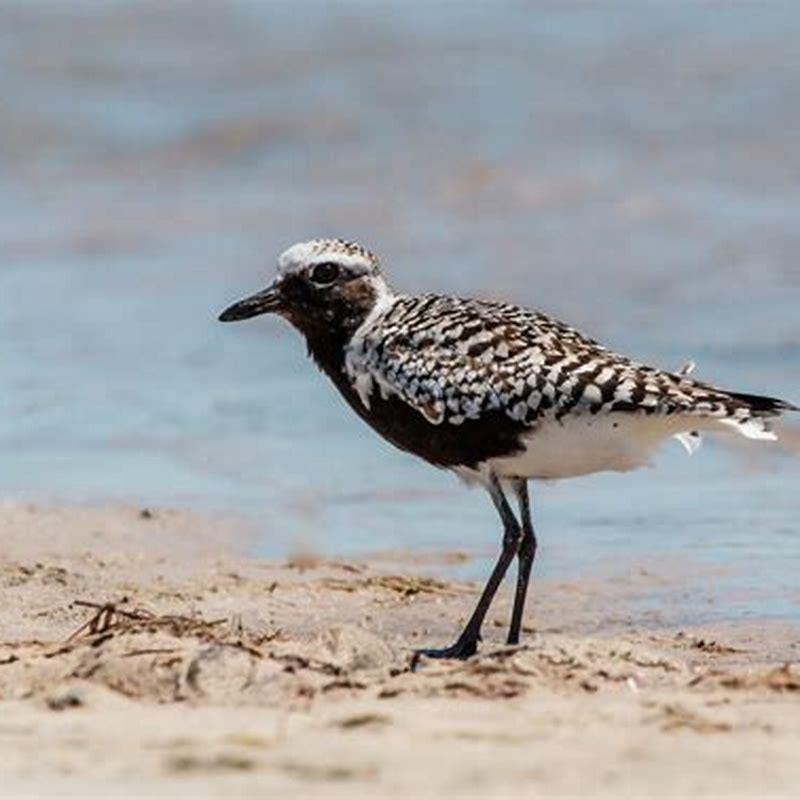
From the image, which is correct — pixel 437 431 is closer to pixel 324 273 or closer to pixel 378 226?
pixel 324 273

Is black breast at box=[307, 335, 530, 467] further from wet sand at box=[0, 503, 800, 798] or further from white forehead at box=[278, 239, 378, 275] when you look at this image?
wet sand at box=[0, 503, 800, 798]

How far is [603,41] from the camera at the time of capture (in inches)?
910

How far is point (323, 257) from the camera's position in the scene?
33.8ft

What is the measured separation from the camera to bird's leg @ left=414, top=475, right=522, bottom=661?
9.32m

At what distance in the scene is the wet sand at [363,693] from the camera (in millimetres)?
6172

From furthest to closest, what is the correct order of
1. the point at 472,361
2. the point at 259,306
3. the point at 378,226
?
the point at 378,226 → the point at 259,306 → the point at 472,361

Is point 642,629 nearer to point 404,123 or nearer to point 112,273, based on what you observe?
point 112,273

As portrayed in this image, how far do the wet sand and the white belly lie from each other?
2.11ft

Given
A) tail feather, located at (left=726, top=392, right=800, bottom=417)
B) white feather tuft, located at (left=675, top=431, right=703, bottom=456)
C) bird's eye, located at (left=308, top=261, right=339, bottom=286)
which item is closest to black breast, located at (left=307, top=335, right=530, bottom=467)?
bird's eye, located at (left=308, top=261, right=339, bottom=286)

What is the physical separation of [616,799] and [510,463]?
379 cm

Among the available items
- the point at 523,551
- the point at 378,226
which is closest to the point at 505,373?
the point at 523,551

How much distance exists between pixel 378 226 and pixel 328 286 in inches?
296

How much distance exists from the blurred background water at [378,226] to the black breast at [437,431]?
1.19 metres

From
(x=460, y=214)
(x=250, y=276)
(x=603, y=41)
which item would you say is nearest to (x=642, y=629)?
(x=250, y=276)
